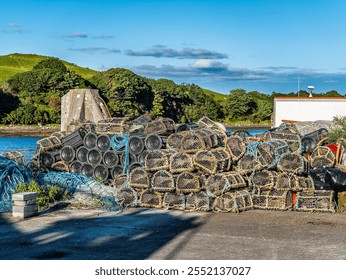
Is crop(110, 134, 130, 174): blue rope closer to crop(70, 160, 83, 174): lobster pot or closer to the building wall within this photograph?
crop(70, 160, 83, 174): lobster pot

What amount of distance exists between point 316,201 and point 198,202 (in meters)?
2.87

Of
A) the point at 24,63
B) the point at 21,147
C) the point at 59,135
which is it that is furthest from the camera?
the point at 24,63

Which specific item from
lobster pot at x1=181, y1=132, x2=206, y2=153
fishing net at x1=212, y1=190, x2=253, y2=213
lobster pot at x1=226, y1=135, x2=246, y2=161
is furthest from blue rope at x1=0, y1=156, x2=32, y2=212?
lobster pot at x1=226, y1=135, x2=246, y2=161

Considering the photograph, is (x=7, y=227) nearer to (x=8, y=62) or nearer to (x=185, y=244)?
(x=185, y=244)

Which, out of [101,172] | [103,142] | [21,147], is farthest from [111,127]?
[21,147]

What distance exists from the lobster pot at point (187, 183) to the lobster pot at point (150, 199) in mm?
570

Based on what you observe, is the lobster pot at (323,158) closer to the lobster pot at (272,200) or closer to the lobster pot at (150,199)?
the lobster pot at (272,200)

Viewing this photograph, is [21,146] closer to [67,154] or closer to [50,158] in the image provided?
[50,158]

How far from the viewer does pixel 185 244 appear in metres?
10.2

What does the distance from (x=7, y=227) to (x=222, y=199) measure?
5.01 metres

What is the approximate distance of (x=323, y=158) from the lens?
53.1 feet

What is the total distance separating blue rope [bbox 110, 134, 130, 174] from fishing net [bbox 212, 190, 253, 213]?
3500 mm
